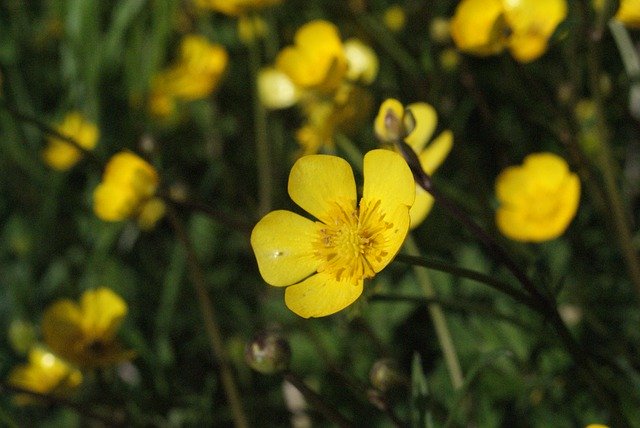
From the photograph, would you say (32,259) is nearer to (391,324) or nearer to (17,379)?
(17,379)

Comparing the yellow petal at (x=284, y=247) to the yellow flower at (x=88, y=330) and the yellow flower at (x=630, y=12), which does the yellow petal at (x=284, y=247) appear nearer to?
the yellow flower at (x=88, y=330)

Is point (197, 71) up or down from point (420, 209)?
up

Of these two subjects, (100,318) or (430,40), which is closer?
(100,318)

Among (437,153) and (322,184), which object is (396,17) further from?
(322,184)

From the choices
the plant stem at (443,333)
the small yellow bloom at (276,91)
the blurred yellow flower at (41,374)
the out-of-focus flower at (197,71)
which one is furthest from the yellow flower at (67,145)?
the plant stem at (443,333)

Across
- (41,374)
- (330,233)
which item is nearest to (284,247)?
(330,233)

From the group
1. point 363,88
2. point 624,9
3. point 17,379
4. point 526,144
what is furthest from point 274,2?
point 17,379

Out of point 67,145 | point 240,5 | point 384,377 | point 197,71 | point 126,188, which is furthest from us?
point 67,145

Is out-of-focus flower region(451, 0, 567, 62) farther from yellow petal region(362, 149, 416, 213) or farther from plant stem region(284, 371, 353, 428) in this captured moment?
plant stem region(284, 371, 353, 428)
